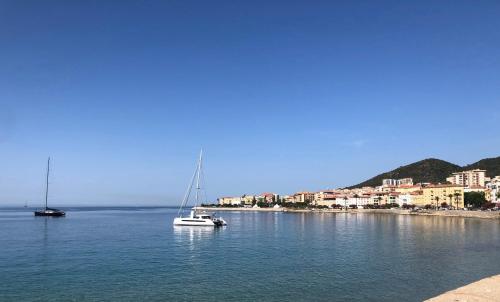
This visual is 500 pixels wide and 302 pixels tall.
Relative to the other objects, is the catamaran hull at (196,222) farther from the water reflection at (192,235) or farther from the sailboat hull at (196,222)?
the water reflection at (192,235)

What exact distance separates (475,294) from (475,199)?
517 ft

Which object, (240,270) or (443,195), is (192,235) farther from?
(443,195)

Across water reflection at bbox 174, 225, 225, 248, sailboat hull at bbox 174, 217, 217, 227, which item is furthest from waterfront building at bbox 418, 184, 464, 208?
water reflection at bbox 174, 225, 225, 248

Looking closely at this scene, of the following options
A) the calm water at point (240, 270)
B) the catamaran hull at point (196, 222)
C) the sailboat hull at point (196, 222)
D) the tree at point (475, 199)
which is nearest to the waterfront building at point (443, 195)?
the tree at point (475, 199)

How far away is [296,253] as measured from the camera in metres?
45.1

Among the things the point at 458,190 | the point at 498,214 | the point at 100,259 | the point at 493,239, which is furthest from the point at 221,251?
the point at 458,190

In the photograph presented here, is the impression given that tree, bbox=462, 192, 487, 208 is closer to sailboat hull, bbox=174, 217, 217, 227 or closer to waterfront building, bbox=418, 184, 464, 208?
waterfront building, bbox=418, 184, 464, 208

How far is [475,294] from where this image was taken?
72.5 feet

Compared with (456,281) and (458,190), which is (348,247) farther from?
(458,190)

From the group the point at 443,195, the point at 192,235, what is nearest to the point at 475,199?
the point at 443,195

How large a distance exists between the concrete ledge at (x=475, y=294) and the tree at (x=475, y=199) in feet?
501

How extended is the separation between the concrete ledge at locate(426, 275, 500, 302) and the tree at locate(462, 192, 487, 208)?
153 metres

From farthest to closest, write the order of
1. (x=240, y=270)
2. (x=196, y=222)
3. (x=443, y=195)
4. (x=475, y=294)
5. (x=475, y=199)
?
(x=443, y=195)
(x=475, y=199)
(x=196, y=222)
(x=240, y=270)
(x=475, y=294)

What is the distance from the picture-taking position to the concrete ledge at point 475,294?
20.9 m
